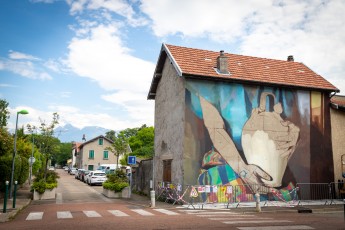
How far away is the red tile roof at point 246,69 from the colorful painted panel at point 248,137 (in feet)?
1.84

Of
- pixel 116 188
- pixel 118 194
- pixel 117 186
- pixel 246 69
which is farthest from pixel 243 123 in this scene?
Result: pixel 118 194

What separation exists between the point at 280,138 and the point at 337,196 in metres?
5.06

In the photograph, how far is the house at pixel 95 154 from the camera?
69562mm

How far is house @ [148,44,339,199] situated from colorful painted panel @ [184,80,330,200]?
54 mm

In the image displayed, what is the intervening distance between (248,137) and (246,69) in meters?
4.35

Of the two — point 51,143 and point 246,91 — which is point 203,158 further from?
point 51,143

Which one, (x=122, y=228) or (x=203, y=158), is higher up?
(x=203, y=158)

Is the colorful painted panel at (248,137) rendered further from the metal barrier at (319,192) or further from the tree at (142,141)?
the tree at (142,141)

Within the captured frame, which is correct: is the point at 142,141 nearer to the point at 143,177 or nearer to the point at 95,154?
the point at 95,154

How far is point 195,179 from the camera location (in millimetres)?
17844

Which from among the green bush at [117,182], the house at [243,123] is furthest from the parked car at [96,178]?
the house at [243,123]

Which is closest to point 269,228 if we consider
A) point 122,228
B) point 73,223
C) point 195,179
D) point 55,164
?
point 122,228

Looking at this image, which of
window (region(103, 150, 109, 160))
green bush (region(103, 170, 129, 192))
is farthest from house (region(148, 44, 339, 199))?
window (region(103, 150, 109, 160))

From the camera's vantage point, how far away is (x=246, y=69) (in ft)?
67.1
